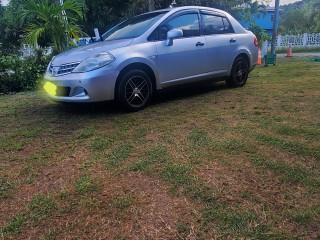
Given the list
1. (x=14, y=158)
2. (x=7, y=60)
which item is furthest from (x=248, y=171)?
(x=7, y=60)

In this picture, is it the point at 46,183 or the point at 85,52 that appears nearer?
the point at 46,183

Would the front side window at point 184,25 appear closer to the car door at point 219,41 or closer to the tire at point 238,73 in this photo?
the car door at point 219,41

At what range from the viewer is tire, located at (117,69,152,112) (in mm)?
4246

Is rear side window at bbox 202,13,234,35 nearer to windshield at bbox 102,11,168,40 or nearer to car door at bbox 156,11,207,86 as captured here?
car door at bbox 156,11,207,86

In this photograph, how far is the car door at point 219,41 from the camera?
5371 millimetres

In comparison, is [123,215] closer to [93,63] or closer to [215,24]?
[93,63]

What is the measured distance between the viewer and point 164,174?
99.4 inches

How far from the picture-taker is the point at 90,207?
2107 mm

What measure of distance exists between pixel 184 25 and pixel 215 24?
79 cm

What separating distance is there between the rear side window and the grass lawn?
1.72 metres

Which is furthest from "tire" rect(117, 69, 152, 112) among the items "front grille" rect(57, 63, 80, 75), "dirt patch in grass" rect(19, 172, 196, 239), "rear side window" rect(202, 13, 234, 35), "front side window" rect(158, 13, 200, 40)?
"dirt patch in grass" rect(19, 172, 196, 239)

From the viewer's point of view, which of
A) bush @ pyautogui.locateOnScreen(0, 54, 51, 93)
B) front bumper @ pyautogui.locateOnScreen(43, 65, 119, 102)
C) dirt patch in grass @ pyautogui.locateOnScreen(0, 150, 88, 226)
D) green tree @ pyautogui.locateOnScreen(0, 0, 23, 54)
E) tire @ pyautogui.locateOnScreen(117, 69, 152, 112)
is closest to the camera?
dirt patch in grass @ pyautogui.locateOnScreen(0, 150, 88, 226)

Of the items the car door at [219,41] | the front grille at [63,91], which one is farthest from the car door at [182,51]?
the front grille at [63,91]

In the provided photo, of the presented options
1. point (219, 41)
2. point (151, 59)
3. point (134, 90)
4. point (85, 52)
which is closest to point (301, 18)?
point (219, 41)
